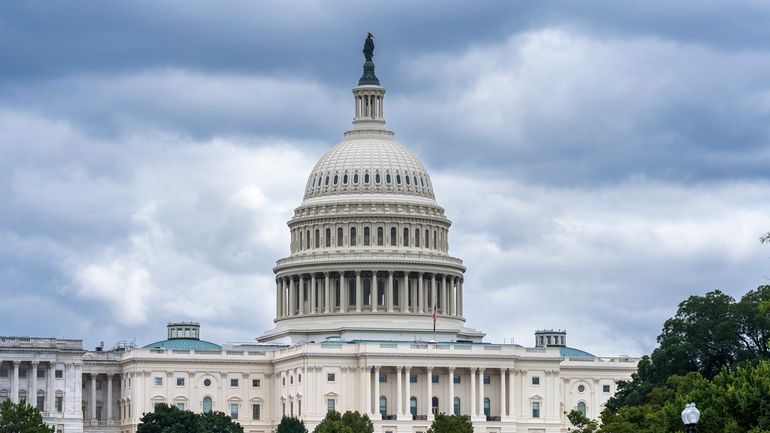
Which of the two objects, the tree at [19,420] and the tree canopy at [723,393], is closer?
the tree canopy at [723,393]

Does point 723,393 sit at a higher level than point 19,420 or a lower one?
lower

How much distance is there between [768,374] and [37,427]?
82.1m

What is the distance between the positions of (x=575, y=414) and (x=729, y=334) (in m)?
23.2

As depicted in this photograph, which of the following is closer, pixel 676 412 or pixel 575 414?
pixel 676 412

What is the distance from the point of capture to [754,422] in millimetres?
120000

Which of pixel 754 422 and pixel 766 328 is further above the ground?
pixel 766 328

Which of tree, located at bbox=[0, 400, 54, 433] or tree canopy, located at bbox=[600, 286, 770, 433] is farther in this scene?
tree, located at bbox=[0, 400, 54, 433]

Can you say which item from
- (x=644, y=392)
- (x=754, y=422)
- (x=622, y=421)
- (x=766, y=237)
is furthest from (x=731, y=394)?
A: (x=644, y=392)

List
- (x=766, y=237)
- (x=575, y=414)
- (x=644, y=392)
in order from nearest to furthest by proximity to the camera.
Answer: (x=766, y=237) < (x=575, y=414) < (x=644, y=392)

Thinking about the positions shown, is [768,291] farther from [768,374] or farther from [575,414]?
[768,374]

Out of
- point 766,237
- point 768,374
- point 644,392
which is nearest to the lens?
point 768,374

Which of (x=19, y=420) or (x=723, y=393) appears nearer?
(x=723, y=393)

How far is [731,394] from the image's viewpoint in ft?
398

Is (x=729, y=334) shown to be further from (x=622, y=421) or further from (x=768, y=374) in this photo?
(x=768, y=374)
